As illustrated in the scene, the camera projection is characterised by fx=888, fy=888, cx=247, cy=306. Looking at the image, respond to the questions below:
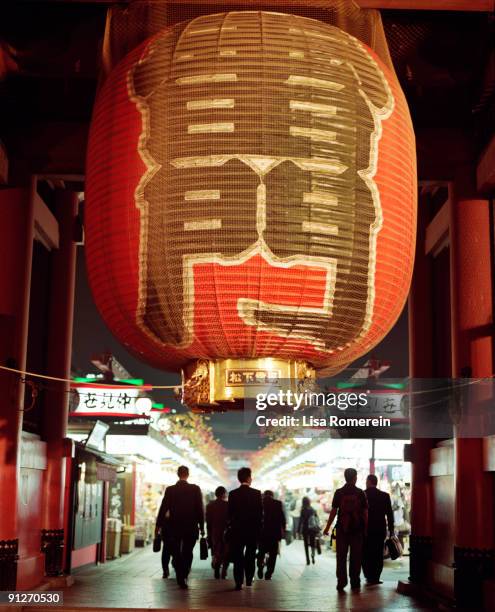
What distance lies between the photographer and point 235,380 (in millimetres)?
4871

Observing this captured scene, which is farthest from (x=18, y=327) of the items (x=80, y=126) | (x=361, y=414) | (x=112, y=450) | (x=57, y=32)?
(x=112, y=450)

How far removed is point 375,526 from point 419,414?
1.77m

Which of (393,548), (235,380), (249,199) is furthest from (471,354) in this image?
(249,199)

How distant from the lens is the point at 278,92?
4.70m

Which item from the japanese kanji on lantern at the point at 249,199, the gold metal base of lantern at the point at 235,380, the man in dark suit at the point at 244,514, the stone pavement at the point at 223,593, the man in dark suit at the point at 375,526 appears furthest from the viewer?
the man in dark suit at the point at 375,526

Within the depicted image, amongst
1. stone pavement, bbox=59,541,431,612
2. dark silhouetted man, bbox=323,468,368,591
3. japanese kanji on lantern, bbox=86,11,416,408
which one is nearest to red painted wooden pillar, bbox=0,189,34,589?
stone pavement, bbox=59,541,431,612

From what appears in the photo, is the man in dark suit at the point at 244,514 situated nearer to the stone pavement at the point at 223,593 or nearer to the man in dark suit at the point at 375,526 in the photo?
the stone pavement at the point at 223,593

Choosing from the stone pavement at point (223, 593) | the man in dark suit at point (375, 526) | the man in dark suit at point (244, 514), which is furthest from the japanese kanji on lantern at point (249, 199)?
the man in dark suit at point (375, 526)

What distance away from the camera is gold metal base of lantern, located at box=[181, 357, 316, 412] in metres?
4.80

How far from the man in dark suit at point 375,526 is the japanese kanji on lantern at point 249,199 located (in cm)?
694

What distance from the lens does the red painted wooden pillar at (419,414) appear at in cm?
1146

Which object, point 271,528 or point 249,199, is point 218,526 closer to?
point 271,528

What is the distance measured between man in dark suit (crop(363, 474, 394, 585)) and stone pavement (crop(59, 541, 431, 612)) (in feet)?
0.91

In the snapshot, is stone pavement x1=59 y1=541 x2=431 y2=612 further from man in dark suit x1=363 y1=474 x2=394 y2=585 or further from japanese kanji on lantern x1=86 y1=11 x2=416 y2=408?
japanese kanji on lantern x1=86 y1=11 x2=416 y2=408
